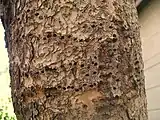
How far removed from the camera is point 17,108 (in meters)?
1.28

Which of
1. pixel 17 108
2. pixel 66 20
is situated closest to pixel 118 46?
pixel 66 20

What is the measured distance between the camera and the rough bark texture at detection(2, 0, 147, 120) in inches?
46.9

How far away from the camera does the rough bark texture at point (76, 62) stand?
1.19 metres

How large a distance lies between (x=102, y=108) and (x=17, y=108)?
296mm

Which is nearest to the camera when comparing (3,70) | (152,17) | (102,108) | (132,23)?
(102,108)

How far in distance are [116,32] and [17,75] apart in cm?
36

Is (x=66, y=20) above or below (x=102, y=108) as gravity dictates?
above

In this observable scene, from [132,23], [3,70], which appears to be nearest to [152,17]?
[132,23]

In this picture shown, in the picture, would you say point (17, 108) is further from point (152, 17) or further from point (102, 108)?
point (152, 17)

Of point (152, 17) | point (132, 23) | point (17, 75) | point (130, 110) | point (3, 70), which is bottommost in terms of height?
point (130, 110)

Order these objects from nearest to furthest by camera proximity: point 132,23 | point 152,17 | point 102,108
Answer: point 102,108, point 132,23, point 152,17

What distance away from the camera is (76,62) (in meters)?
1.20

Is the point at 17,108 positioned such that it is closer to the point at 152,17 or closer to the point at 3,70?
the point at 152,17

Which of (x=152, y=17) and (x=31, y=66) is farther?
(x=152, y=17)
